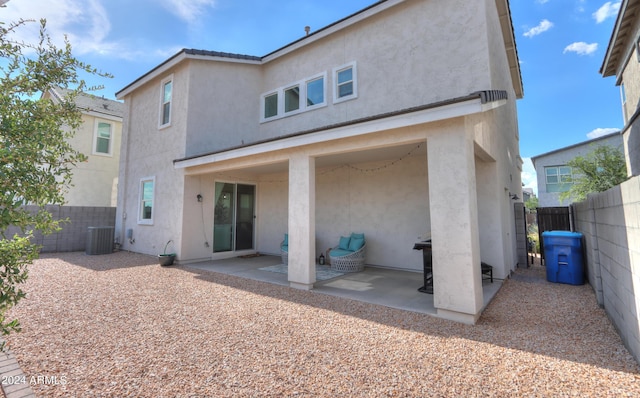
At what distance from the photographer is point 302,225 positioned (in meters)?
6.42

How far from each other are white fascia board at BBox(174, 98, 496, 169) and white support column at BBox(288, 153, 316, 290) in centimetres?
45

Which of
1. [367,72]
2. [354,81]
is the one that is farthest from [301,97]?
[367,72]

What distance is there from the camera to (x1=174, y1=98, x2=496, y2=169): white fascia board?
440cm

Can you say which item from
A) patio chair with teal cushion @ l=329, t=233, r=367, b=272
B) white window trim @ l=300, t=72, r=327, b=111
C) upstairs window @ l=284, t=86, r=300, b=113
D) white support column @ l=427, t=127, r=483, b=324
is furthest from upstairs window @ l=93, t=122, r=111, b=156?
white support column @ l=427, t=127, r=483, b=324

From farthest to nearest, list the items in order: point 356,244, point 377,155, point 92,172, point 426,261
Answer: point 92,172, point 356,244, point 377,155, point 426,261

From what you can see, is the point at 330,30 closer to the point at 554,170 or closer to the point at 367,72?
the point at 367,72

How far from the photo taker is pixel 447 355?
3471 mm

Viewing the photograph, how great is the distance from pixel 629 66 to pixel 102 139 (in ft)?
81.3

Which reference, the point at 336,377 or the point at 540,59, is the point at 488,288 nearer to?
the point at 336,377

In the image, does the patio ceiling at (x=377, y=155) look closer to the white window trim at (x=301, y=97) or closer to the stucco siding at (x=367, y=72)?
the stucco siding at (x=367, y=72)

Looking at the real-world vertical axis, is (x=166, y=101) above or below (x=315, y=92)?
above

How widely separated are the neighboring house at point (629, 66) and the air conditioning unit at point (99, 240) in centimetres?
1867

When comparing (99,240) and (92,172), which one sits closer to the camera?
(99,240)

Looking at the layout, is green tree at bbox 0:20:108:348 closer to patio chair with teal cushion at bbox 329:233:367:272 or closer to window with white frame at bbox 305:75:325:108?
patio chair with teal cushion at bbox 329:233:367:272
